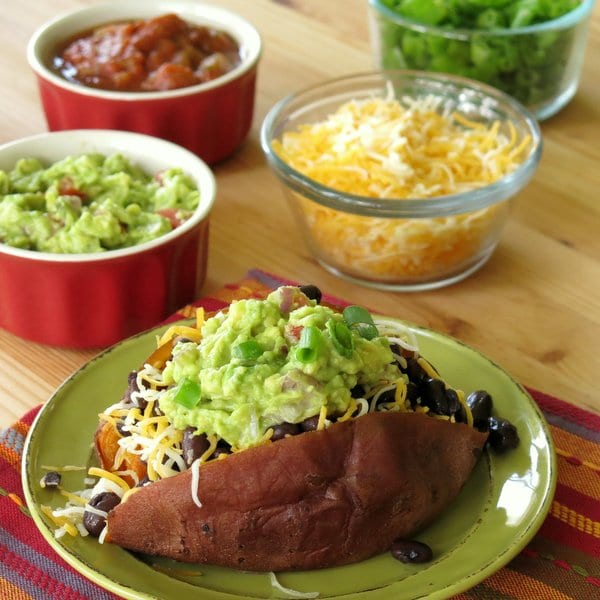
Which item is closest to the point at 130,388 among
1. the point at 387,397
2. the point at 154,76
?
the point at 387,397

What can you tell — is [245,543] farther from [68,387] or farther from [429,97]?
[429,97]

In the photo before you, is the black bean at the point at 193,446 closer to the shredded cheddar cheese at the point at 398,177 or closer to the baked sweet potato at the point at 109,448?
the baked sweet potato at the point at 109,448

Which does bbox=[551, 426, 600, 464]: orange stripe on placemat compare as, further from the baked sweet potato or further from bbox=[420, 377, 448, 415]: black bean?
the baked sweet potato

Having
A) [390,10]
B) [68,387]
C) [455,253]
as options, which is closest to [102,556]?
[68,387]

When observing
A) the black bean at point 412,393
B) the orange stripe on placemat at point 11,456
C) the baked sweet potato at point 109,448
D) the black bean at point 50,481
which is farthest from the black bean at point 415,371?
the orange stripe on placemat at point 11,456

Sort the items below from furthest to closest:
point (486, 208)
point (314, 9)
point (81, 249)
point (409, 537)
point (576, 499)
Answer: point (314, 9)
point (486, 208)
point (81, 249)
point (576, 499)
point (409, 537)

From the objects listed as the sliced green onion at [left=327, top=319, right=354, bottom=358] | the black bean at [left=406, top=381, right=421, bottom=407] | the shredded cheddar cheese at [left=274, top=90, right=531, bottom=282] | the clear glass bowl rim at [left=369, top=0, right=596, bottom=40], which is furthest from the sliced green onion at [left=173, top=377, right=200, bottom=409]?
the clear glass bowl rim at [left=369, top=0, right=596, bottom=40]
